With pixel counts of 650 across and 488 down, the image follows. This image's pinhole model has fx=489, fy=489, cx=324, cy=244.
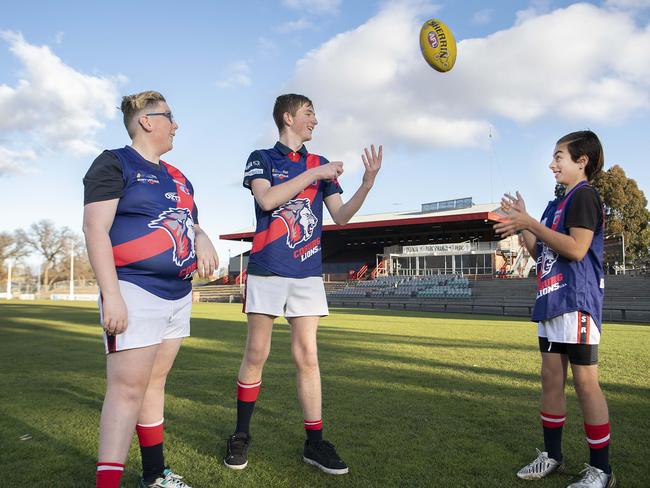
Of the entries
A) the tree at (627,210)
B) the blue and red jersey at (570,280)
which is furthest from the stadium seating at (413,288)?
the blue and red jersey at (570,280)

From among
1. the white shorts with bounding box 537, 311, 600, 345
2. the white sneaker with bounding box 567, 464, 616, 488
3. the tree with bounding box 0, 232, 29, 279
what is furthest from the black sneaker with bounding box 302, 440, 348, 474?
the tree with bounding box 0, 232, 29, 279

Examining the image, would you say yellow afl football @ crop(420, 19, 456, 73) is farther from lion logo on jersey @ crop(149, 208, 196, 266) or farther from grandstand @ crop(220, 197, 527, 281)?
grandstand @ crop(220, 197, 527, 281)

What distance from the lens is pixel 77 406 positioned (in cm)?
470

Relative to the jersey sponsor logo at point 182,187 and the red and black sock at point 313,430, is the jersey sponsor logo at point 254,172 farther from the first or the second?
the red and black sock at point 313,430

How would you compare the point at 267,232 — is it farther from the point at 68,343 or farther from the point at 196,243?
the point at 68,343

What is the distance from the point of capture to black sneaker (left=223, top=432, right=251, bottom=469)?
309 centimetres

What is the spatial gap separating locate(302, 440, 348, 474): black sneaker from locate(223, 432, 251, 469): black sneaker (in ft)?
1.28

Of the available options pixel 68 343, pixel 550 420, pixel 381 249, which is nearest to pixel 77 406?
pixel 550 420

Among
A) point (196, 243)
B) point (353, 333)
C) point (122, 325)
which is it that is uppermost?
point (196, 243)

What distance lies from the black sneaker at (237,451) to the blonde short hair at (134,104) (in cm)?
201

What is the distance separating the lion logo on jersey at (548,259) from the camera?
312 cm

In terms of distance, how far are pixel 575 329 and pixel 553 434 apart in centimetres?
72

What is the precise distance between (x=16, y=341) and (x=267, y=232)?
9572 mm

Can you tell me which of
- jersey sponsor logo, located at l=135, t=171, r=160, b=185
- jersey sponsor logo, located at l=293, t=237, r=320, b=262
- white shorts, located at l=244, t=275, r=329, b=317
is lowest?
white shorts, located at l=244, t=275, r=329, b=317
